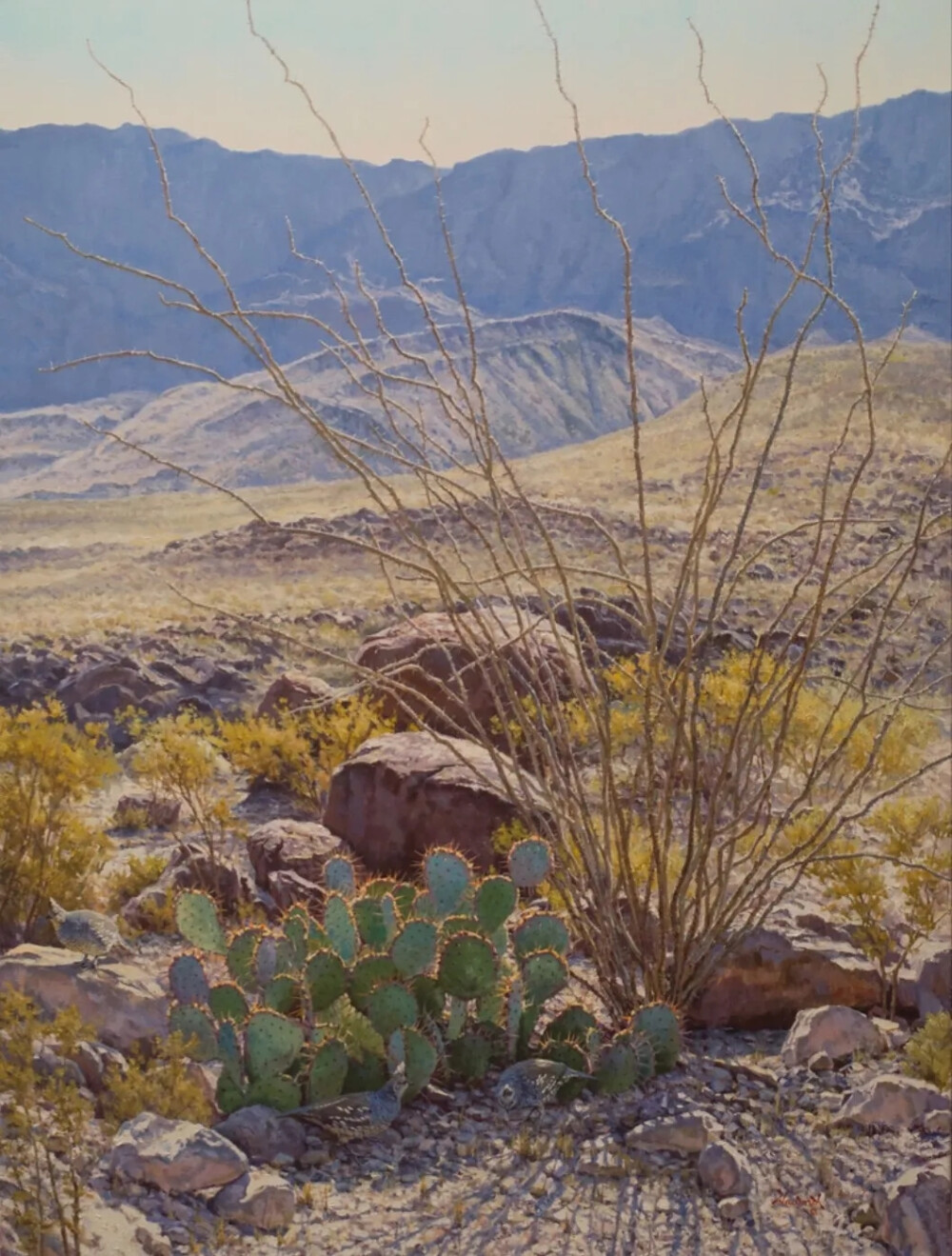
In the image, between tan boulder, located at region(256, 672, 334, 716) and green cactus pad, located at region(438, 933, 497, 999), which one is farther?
tan boulder, located at region(256, 672, 334, 716)

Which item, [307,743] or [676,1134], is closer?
[676,1134]

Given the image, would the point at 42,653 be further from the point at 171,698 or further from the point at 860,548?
the point at 860,548

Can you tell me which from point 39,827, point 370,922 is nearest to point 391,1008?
point 370,922

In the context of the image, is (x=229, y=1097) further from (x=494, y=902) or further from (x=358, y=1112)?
(x=494, y=902)

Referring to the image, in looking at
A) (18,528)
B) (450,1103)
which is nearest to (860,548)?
(450,1103)

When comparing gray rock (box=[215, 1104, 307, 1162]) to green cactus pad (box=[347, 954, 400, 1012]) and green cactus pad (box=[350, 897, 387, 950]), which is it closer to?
green cactus pad (box=[347, 954, 400, 1012])

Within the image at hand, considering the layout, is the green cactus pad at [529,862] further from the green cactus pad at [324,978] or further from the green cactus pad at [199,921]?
the green cactus pad at [199,921]

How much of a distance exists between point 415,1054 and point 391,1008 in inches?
5.3

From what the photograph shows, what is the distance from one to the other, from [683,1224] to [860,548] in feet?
57.5

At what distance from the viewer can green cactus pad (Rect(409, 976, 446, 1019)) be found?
352 cm

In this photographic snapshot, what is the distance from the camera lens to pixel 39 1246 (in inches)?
88.7

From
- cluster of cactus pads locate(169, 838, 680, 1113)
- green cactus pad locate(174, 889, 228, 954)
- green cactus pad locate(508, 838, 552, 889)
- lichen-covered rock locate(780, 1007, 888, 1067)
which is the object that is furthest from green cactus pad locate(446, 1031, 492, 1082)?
lichen-covered rock locate(780, 1007, 888, 1067)

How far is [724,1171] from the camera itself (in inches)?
115

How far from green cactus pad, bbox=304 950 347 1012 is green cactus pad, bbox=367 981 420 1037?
13 centimetres
